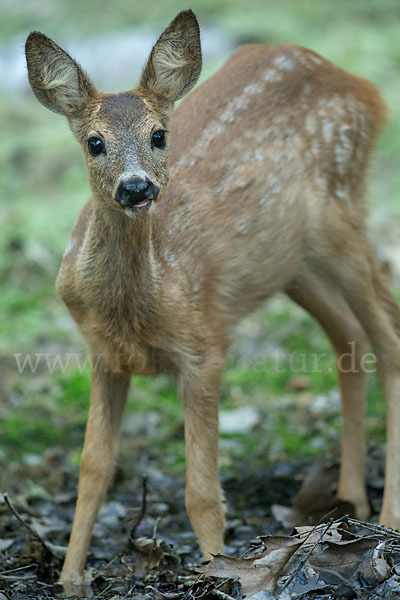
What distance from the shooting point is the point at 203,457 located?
15.1ft

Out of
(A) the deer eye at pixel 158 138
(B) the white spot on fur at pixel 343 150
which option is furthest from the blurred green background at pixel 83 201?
(A) the deer eye at pixel 158 138

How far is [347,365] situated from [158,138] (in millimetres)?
2092

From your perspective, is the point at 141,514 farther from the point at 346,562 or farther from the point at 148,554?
the point at 346,562

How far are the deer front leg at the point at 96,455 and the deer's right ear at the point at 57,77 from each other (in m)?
1.30

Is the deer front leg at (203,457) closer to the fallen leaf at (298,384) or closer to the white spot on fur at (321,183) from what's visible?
the white spot on fur at (321,183)

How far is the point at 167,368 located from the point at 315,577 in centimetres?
146

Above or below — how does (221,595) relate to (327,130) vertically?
below

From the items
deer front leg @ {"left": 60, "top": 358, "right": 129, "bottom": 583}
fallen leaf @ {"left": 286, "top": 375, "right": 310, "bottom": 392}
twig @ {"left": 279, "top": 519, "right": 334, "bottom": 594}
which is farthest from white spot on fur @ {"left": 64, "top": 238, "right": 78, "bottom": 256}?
fallen leaf @ {"left": 286, "top": 375, "right": 310, "bottom": 392}

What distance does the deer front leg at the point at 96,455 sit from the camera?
4633 mm

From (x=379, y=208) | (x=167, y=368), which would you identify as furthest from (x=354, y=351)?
(x=379, y=208)

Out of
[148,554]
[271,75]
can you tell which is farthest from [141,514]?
[271,75]

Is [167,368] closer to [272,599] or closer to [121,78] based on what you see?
[272,599]

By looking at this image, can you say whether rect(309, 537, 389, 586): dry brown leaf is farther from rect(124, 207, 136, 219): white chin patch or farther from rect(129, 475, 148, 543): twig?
rect(124, 207, 136, 219): white chin patch

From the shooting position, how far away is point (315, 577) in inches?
142
